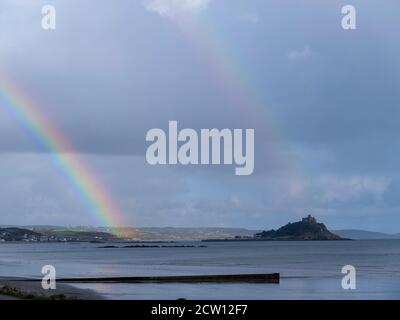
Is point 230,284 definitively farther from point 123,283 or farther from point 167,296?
point 167,296
